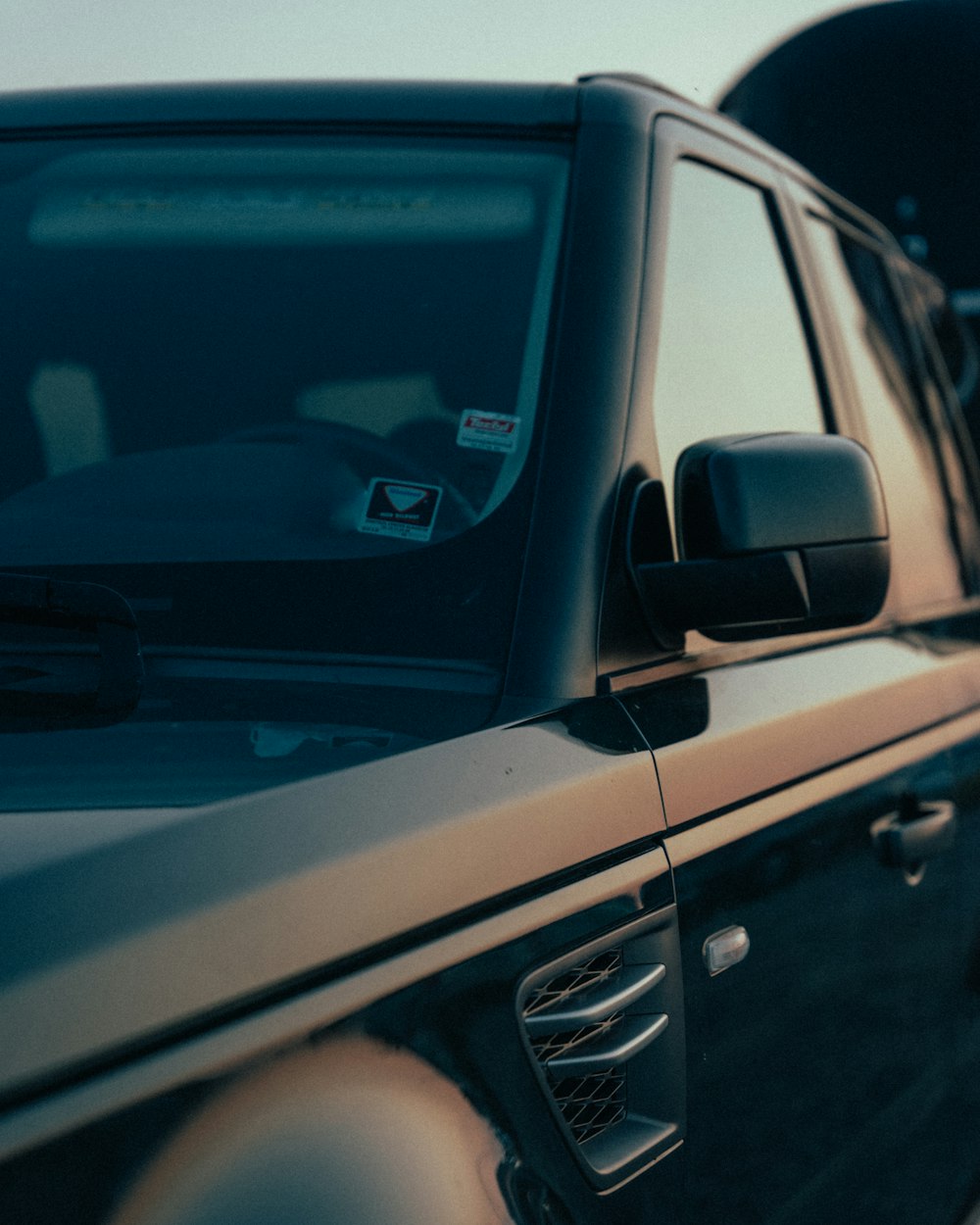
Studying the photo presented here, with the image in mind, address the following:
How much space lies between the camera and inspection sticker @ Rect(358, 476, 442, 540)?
6.13 ft

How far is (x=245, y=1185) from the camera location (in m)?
1.10

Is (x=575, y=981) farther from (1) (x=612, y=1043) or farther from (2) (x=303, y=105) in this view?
(2) (x=303, y=105)

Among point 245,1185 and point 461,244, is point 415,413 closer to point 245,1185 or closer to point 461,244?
point 461,244

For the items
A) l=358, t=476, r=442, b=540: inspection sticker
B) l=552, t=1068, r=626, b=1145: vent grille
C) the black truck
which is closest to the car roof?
the black truck

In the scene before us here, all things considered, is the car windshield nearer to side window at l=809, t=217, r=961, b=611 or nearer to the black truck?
the black truck

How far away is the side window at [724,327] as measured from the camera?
2.10 meters

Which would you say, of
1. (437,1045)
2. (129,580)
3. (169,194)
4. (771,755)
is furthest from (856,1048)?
(169,194)

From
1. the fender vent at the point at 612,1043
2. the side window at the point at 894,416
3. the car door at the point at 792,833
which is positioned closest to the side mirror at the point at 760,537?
the car door at the point at 792,833

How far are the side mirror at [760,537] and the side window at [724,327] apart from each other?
181 millimetres

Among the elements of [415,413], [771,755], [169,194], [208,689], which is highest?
[169,194]

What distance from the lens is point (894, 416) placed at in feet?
10.6

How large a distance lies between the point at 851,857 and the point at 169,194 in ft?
4.22

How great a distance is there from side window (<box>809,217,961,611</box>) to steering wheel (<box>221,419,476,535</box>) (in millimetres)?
1183

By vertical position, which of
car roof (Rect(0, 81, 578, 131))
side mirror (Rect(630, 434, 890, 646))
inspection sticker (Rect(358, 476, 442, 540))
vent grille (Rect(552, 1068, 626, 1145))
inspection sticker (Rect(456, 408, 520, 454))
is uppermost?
car roof (Rect(0, 81, 578, 131))
